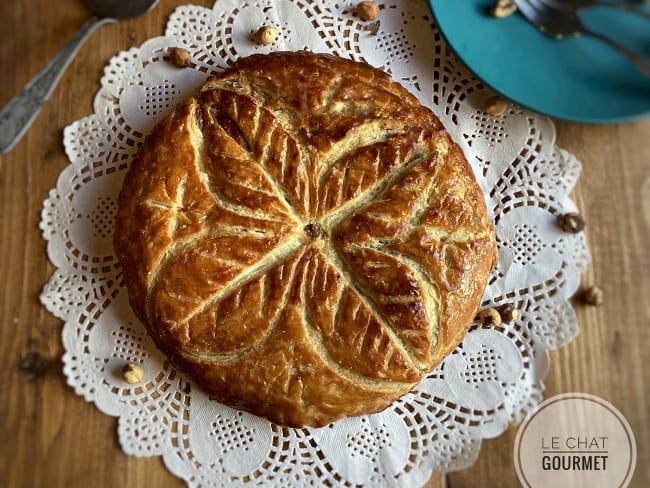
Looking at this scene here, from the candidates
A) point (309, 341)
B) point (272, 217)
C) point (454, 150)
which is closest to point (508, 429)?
point (309, 341)

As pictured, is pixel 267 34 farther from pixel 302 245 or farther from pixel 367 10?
pixel 302 245

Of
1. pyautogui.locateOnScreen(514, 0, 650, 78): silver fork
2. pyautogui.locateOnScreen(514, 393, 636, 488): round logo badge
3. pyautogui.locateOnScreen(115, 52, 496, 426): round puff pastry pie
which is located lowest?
pyautogui.locateOnScreen(514, 393, 636, 488): round logo badge

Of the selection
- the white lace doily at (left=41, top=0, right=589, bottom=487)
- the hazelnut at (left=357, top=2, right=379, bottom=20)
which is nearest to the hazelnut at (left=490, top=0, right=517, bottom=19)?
the white lace doily at (left=41, top=0, right=589, bottom=487)

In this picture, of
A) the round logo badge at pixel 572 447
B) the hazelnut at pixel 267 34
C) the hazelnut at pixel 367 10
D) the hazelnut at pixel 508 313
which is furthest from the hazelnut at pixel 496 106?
the round logo badge at pixel 572 447

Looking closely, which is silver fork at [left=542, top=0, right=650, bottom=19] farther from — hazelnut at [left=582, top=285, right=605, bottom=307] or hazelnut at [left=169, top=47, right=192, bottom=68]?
hazelnut at [left=169, top=47, right=192, bottom=68]

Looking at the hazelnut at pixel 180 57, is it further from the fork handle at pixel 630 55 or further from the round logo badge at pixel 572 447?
the round logo badge at pixel 572 447

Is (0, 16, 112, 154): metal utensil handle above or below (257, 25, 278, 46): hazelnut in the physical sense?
above

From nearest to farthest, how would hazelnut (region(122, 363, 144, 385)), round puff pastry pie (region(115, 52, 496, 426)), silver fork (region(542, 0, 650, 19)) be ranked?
1. round puff pastry pie (region(115, 52, 496, 426))
2. hazelnut (region(122, 363, 144, 385))
3. silver fork (region(542, 0, 650, 19))
